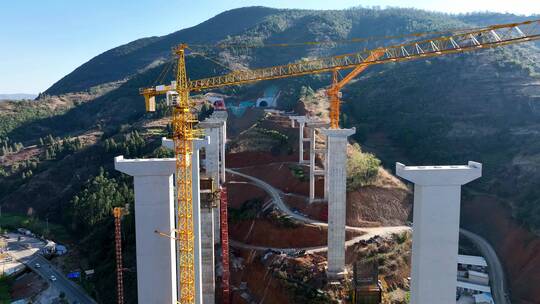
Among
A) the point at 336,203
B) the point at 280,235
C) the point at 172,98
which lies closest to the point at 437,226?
the point at 172,98

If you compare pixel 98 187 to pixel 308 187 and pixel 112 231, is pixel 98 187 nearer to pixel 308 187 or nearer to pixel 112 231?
pixel 112 231

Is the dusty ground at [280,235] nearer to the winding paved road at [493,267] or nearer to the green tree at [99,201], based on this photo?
the winding paved road at [493,267]

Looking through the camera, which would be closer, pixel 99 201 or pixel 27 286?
pixel 27 286

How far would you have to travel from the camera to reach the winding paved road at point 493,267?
40.2m

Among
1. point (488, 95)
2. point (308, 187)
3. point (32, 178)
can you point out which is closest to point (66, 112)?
point (32, 178)

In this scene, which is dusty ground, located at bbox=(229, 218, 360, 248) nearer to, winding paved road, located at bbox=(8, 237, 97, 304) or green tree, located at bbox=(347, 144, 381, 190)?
green tree, located at bbox=(347, 144, 381, 190)

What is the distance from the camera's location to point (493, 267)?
44438 millimetres

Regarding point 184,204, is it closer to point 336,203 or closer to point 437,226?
point 437,226

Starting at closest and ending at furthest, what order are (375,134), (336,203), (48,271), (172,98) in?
(172,98) → (336,203) → (48,271) → (375,134)

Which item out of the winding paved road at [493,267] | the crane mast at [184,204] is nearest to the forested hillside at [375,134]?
the winding paved road at [493,267]

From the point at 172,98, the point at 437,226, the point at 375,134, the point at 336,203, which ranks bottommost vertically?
the point at 336,203

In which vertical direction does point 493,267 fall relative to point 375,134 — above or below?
below

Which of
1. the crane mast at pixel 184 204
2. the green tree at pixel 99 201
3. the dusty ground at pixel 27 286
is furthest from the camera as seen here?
the green tree at pixel 99 201

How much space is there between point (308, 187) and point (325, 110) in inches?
1103
